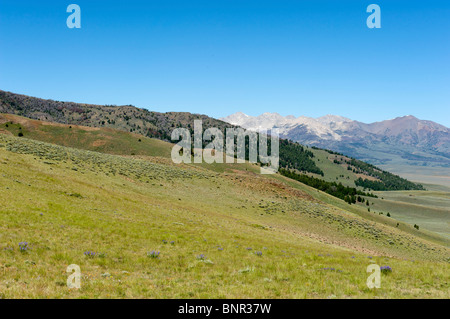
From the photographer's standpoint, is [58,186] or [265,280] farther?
[58,186]

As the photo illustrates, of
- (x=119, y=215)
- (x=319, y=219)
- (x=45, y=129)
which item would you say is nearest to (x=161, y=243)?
(x=119, y=215)

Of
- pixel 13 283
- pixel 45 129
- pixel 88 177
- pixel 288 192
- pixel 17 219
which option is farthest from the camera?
pixel 45 129

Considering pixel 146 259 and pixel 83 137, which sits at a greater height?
pixel 83 137

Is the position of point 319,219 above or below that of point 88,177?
below

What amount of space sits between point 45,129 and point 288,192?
360 ft

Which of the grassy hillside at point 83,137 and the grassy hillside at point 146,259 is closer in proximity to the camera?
the grassy hillside at point 146,259

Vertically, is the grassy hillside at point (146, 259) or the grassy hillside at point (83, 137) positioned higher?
the grassy hillside at point (83, 137)

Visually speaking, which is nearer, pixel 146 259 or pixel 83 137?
pixel 146 259

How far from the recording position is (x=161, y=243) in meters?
22.3

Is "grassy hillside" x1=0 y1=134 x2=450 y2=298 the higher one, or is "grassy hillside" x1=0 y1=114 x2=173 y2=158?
"grassy hillside" x1=0 y1=114 x2=173 y2=158

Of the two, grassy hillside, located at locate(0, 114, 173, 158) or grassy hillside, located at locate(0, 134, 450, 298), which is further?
grassy hillside, located at locate(0, 114, 173, 158)
